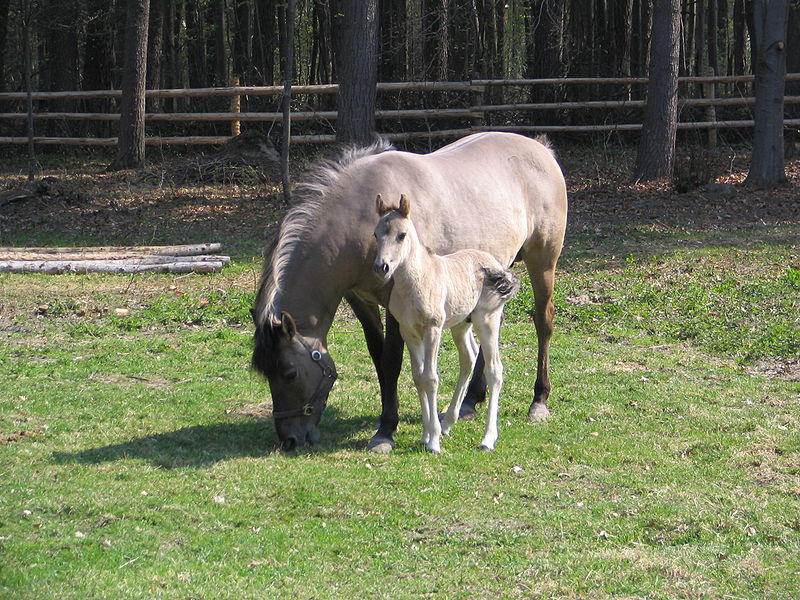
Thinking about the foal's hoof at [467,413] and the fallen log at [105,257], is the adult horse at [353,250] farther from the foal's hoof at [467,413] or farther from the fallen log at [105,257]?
the fallen log at [105,257]

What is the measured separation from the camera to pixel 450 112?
22.4 metres

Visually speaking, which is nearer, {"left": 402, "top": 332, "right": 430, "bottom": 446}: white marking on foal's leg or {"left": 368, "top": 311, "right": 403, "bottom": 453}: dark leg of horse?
{"left": 402, "top": 332, "right": 430, "bottom": 446}: white marking on foal's leg

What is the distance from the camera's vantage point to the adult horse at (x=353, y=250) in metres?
6.63

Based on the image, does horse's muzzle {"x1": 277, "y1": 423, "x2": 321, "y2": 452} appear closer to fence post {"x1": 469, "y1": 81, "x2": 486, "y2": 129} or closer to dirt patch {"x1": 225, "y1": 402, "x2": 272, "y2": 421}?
dirt patch {"x1": 225, "y1": 402, "x2": 272, "y2": 421}

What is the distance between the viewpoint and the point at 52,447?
6.65 metres

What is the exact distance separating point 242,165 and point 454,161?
13542 millimetres

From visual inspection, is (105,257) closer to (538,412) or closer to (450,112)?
(538,412)

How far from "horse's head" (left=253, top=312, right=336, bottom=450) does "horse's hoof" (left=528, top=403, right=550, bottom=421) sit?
170 centimetres

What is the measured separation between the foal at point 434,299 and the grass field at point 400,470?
0.39 m

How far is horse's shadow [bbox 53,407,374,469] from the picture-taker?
644cm

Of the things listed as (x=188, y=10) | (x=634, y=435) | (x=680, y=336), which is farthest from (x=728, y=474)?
(x=188, y=10)

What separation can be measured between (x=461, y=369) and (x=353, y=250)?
1165mm

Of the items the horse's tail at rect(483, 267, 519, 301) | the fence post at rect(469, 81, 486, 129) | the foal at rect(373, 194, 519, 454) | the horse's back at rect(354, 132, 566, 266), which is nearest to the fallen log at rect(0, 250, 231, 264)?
A: the horse's back at rect(354, 132, 566, 266)

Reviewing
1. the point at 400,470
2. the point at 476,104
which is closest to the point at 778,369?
the point at 400,470
